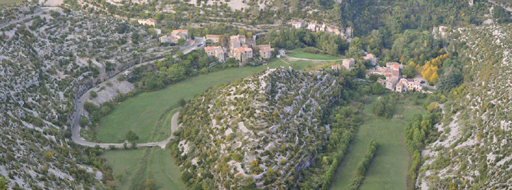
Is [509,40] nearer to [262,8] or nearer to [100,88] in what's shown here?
[262,8]

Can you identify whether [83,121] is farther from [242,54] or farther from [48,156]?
[242,54]

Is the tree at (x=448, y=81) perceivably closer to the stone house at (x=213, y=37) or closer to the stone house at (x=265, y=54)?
the stone house at (x=265, y=54)

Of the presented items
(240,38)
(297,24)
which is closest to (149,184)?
(240,38)

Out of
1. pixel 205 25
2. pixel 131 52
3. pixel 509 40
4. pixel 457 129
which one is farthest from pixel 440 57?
pixel 131 52

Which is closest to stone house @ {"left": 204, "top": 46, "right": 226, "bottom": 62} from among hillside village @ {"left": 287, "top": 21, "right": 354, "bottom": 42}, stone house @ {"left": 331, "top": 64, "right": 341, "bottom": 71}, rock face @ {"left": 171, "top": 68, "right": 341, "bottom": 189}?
rock face @ {"left": 171, "top": 68, "right": 341, "bottom": 189}

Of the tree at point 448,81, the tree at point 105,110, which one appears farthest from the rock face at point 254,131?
the tree at point 448,81
